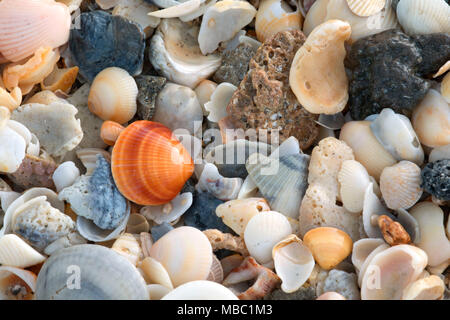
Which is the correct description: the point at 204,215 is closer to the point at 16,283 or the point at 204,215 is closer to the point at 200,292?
the point at 200,292

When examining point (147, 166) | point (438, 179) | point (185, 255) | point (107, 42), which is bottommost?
point (185, 255)

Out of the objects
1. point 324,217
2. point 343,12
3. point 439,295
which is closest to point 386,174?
point 324,217

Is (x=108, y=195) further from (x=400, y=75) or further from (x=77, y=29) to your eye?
(x=400, y=75)

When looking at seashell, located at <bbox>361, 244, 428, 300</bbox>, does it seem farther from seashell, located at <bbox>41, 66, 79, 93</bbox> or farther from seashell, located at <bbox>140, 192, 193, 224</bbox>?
seashell, located at <bbox>41, 66, 79, 93</bbox>

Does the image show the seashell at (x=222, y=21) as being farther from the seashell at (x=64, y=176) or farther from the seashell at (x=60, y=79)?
the seashell at (x=64, y=176)

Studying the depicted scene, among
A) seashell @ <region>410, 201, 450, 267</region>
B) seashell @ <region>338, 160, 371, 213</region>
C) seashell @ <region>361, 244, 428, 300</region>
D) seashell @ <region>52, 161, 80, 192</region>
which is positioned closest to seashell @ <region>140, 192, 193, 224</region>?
seashell @ <region>52, 161, 80, 192</region>

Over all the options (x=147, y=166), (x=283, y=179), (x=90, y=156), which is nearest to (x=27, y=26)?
(x=90, y=156)

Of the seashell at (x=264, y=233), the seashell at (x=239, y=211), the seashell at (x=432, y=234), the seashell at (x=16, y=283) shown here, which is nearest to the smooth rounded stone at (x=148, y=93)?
the seashell at (x=239, y=211)
